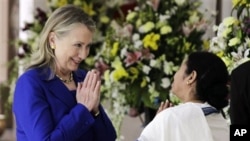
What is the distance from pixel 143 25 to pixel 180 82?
1204mm

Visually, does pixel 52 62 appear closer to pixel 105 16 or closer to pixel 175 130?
pixel 175 130

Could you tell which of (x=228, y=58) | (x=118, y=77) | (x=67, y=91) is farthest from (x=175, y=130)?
(x=118, y=77)

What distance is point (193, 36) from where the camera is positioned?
3.33 meters

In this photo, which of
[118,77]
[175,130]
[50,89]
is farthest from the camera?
[118,77]

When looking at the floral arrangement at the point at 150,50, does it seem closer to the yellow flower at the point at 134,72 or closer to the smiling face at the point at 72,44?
the yellow flower at the point at 134,72

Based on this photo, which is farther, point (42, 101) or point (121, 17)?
point (121, 17)

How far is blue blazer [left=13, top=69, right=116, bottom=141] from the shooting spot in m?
2.01

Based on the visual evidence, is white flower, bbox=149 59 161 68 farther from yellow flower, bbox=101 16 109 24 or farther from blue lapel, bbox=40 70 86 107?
blue lapel, bbox=40 70 86 107

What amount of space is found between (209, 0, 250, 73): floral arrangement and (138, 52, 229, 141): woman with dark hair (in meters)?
0.56

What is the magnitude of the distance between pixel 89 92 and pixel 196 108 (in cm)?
34

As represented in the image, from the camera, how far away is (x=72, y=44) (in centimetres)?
211

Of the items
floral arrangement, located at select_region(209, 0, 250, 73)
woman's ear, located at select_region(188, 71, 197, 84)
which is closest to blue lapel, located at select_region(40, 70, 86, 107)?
woman's ear, located at select_region(188, 71, 197, 84)

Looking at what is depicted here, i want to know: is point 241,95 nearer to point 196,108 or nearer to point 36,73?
point 196,108

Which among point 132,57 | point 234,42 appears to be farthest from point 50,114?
point 132,57
